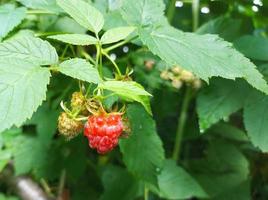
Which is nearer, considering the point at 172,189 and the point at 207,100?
the point at 207,100

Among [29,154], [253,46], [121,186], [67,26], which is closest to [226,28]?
[253,46]

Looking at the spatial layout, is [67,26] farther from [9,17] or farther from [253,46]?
[253,46]

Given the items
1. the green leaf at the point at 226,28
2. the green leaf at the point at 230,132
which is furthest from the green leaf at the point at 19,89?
the green leaf at the point at 230,132

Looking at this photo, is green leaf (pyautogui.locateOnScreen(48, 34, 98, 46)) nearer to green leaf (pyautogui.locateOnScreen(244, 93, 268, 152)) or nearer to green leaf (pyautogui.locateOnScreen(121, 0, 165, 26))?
green leaf (pyautogui.locateOnScreen(121, 0, 165, 26))

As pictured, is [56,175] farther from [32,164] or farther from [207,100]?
[207,100]

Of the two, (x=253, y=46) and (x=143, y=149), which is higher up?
(x=253, y=46)

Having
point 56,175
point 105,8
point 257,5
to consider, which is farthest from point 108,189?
point 257,5
